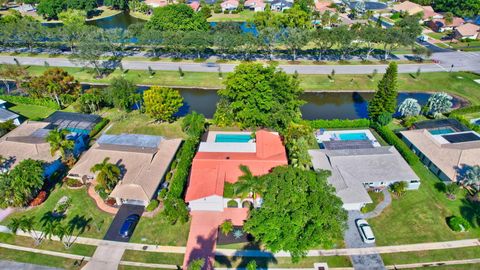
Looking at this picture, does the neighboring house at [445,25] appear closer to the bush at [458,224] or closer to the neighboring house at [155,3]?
the bush at [458,224]

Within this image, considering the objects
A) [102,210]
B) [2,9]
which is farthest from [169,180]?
[2,9]

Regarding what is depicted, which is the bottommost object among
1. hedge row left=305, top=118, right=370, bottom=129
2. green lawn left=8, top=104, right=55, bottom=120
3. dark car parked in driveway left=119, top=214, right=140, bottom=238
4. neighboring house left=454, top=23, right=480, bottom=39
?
dark car parked in driveway left=119, top=214, right=140, bottom=238

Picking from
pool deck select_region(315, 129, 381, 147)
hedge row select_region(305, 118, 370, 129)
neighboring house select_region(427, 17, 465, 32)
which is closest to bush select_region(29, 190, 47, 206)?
pool deck select_region(315, 129, 381, 147)

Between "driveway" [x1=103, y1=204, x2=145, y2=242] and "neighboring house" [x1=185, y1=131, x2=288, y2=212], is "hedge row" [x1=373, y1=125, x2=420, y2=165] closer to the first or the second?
"neighboring house" [x1=185, y1=131, x2=288, y2=212]

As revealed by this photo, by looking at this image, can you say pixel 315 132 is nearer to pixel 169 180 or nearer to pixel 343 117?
pixel 343 117

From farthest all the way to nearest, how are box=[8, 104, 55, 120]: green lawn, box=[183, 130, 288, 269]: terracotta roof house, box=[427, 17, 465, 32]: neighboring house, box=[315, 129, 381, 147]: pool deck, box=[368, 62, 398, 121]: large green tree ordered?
box=[427, 17, 465, 32]: neighboring house < box=[8, 104, 55, 120]: green lawn < box=[315, 129, 381, 147]: pool deck < box=[368, 62, 398, 121]: large green tree < box=[183, 130, 288, 269]: terracotta roof house

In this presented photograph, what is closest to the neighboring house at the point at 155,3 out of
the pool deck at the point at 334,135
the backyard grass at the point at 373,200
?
the pool deck at the point at 334,135
